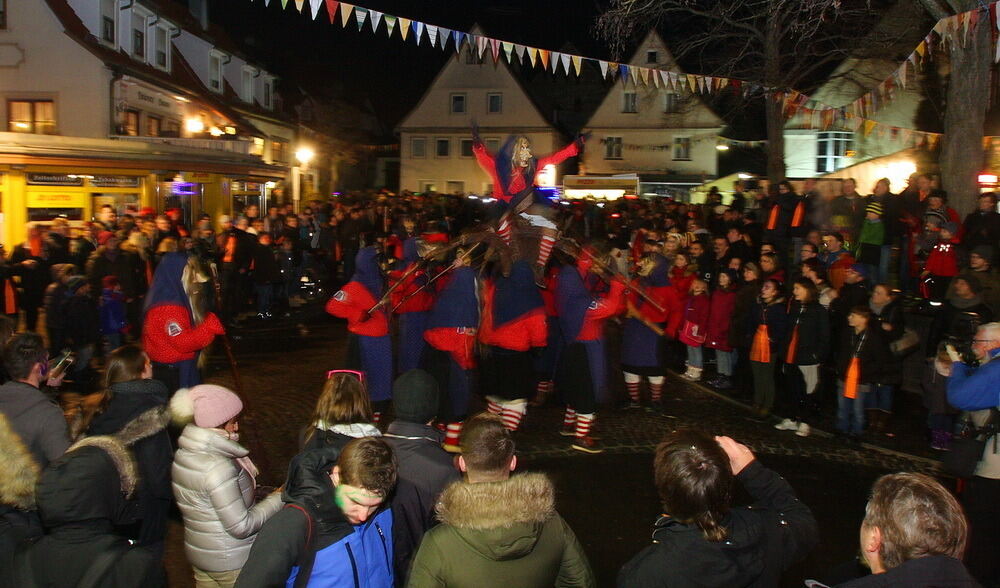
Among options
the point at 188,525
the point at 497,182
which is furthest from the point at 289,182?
the point at 188,525

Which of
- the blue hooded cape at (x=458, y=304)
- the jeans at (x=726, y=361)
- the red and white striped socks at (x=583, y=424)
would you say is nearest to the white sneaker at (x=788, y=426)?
the jeans at (x=726, y=361)

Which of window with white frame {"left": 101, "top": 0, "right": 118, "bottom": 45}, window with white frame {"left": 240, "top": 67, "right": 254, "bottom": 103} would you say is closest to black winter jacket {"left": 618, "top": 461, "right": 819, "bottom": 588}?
window with white frame {"left": 101, "top": 0, "right": 118, "bottom": 45}

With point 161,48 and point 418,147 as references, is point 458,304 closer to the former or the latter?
point 161,48

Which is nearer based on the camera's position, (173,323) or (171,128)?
(173,323)

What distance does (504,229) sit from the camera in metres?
7.93

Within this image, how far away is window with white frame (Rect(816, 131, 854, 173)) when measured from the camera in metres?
31.1

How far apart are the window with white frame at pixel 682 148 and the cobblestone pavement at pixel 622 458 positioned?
100 ft

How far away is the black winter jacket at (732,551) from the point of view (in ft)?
8.59

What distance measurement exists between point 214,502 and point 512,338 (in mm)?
4141

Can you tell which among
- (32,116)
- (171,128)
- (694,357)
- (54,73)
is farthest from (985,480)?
(171,128)

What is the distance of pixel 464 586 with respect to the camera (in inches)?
108

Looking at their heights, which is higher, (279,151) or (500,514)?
(279,151)

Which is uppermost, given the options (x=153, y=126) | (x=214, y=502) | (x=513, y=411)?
(x=153, y=126)

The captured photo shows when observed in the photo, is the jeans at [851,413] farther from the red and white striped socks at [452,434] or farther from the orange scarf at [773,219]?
the orange scarf at [773,219]
